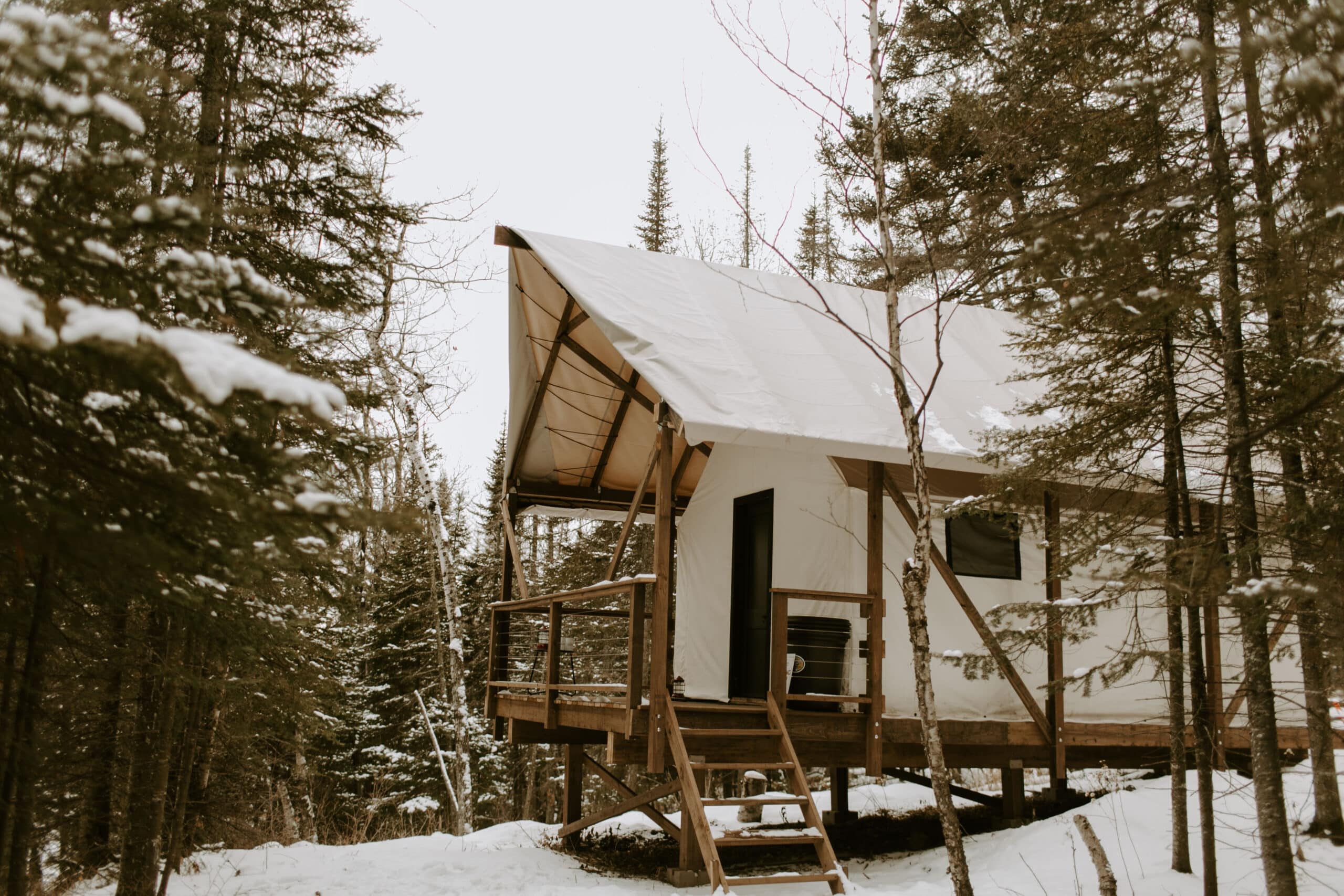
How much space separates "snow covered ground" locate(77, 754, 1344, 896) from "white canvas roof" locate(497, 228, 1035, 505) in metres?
3.06

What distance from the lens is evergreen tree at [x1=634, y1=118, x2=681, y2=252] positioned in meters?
25.3

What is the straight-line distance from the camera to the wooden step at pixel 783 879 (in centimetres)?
585

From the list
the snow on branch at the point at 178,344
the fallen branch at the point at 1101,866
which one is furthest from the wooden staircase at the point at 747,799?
the snow on branch at the point at 178,344

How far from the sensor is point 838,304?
9742mm

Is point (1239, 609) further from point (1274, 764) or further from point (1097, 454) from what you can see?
point (1097, 454)

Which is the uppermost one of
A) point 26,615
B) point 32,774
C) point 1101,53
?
point 1101,53

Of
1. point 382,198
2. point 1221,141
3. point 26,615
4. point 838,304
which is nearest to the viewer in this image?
point 26,615

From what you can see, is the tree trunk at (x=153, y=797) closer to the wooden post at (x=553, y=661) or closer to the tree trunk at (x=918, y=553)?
the wooden post at (x=553, y=661)

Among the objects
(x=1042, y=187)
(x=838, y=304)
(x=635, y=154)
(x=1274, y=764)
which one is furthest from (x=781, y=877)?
(x=635, y=154)

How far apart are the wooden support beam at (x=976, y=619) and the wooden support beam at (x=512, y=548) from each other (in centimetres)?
365

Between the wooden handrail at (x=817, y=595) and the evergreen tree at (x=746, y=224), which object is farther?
the evergreen tree at (x=746, y=224)

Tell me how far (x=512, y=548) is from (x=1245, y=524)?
679cm

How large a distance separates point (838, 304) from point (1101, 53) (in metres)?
3.85

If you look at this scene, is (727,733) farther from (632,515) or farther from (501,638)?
(501,638)
